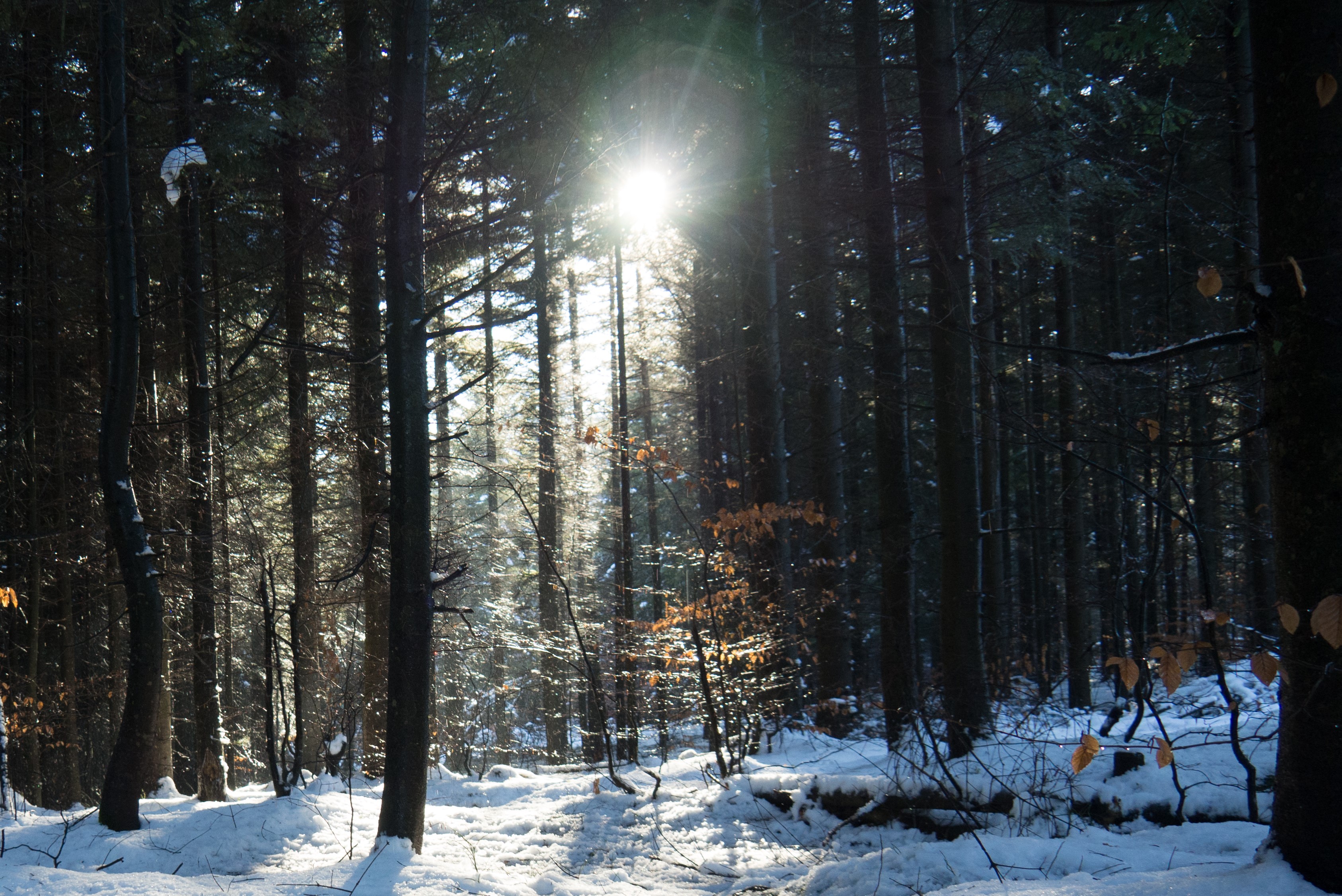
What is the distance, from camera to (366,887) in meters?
4.19

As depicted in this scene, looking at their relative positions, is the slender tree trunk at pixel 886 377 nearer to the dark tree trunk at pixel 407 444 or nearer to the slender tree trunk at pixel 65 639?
the dark tree trunk at pixel 407 444

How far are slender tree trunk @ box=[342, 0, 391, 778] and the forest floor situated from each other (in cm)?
281

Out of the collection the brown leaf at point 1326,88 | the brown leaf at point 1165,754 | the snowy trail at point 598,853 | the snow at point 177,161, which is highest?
the snow at point 177,161

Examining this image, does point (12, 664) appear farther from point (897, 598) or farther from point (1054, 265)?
point (1054, 265)

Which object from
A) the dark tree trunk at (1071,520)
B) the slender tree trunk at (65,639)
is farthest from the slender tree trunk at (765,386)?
the slender tree trunk at (65,639)

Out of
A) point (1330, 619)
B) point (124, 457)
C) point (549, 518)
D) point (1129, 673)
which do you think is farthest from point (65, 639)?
point (1330, 619)

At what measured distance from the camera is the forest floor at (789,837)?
381 centimetres

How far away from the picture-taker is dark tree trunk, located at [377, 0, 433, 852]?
5.24 meters

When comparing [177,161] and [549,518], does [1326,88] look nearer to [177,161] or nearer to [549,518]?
[177,161]

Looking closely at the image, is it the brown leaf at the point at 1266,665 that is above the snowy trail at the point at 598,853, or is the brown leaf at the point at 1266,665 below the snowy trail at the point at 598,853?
above

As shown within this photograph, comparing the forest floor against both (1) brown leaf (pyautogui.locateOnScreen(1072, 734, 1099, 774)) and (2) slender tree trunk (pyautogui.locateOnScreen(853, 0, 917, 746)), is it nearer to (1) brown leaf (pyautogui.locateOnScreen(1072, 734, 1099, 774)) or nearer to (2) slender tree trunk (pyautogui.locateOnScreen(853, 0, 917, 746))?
(1) brown leaf (pyautogui.locateOnScreen(1072, 734, 1099, 774))

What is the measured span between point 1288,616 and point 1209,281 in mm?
1106

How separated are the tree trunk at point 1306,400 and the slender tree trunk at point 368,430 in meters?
8.38

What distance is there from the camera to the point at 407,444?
5488 mm
